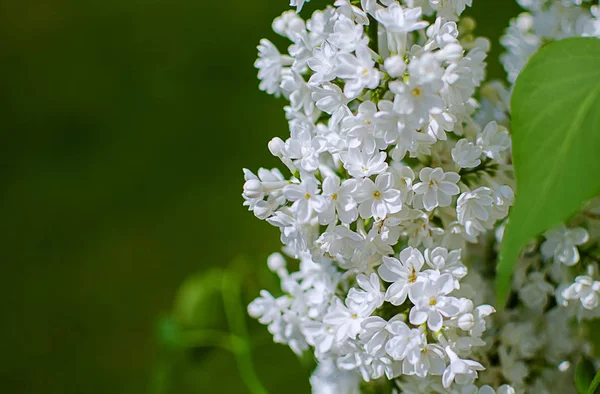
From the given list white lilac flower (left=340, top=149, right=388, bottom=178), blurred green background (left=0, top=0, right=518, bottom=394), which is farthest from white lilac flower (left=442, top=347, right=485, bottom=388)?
blurred green background (left=0, top=0, right=518, bottom=394)

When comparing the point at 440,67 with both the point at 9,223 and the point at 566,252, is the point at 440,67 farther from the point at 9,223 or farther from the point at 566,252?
the point at 9,223

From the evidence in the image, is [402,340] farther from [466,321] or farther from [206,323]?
[206,323]

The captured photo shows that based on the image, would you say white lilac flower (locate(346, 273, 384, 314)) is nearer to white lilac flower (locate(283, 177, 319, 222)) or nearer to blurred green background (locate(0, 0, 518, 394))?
white lilac flower (locate(283, 177, 319, 222))

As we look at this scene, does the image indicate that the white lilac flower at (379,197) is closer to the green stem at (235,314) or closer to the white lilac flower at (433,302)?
the white lilac flower at (433,302)

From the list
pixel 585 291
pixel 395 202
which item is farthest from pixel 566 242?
pixel 395 202

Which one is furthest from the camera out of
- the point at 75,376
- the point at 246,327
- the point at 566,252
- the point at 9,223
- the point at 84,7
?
the point at 84,7

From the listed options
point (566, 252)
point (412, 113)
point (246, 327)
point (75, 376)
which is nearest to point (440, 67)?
point (412, 113)
